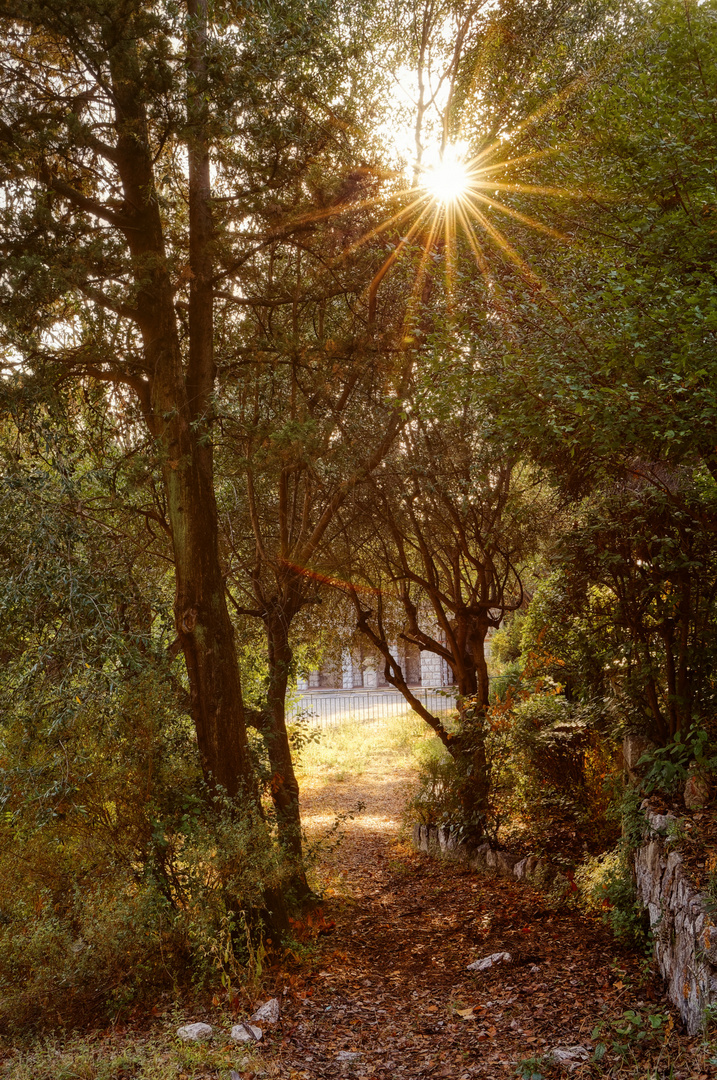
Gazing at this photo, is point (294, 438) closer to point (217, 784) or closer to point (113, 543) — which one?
point (113, 543)

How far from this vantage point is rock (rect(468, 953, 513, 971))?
21.5 ft

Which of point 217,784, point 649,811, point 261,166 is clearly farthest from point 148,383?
point 649,811

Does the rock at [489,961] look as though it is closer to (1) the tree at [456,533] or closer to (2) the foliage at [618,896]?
(2) the foliage at [618,896]

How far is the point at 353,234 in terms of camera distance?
8141 millimetres

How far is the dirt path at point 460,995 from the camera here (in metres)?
4.74

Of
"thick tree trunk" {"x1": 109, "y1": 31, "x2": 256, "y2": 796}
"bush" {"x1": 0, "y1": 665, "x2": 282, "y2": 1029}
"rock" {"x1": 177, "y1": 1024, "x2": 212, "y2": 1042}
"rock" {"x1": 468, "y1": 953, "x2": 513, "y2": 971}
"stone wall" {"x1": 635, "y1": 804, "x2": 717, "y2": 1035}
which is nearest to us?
"stone wall" {"x1": 635, "y1": 804, "x2": 717, "y2": 1035}

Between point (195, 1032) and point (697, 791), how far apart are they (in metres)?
3.80

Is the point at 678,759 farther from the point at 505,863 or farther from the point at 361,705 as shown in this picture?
the point at 361,705

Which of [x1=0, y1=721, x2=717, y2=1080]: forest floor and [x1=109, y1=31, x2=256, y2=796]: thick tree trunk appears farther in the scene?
[x1=109, y1=31, x2=256, y2=796]: thick tree trunk

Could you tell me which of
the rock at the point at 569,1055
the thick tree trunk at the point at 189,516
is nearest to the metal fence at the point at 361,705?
the thick tree trunk at the point at 189,516

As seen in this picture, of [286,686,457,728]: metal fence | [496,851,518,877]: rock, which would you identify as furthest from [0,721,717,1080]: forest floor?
[286,686,457,728]: metal fence

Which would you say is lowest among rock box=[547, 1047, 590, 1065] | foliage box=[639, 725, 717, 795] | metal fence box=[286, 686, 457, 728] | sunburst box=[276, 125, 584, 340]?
rock box=[547, 1047, 590, 1065]

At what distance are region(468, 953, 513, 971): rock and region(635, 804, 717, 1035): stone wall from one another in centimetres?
132

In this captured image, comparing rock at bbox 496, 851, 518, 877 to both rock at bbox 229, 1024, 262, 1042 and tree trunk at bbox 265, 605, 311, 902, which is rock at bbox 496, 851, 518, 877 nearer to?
tree trunk at bbox 265, 605, 311, 902
